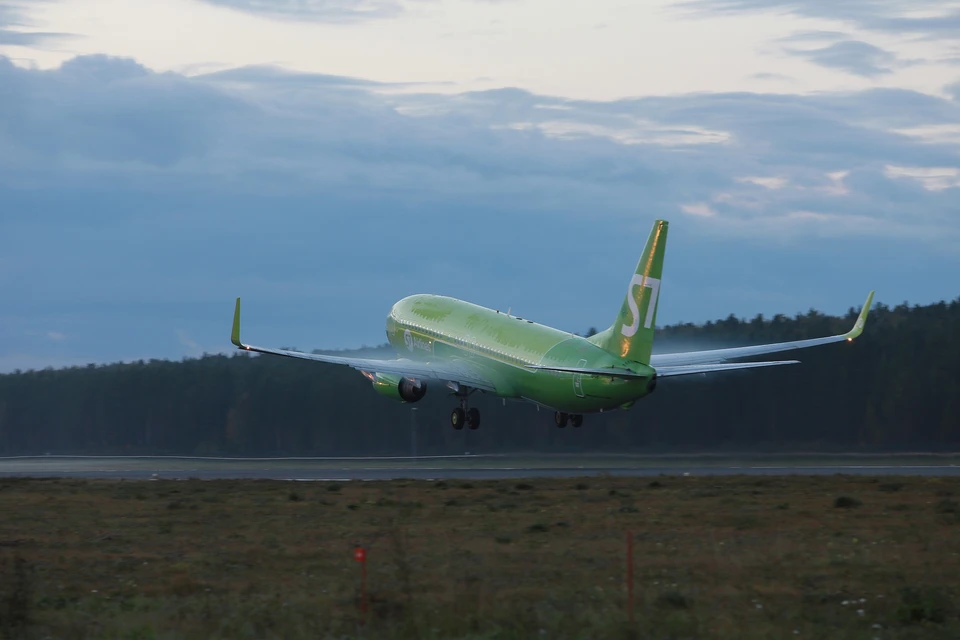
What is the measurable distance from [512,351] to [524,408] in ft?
103

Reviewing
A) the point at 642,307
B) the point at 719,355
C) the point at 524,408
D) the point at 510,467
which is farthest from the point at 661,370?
the point at 524,408

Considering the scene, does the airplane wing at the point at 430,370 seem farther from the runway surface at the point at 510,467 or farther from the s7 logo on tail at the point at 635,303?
the s7 logo on tail at the point at 635,303

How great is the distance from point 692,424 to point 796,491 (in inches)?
1363

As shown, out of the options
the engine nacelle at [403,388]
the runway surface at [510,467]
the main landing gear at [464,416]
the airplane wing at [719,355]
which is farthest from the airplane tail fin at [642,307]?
the engine nacelle at [403,388]

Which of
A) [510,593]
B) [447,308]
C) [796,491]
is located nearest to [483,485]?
[796,491]

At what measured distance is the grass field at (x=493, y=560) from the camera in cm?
2147

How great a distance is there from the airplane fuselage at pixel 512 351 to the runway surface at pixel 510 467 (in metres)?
3.87

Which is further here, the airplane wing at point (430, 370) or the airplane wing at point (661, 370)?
the airplane wing at point (430, 370)

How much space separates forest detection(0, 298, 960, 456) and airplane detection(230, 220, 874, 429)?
1349 centimetres

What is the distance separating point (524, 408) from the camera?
92.7 m

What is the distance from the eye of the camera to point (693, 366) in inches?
2322

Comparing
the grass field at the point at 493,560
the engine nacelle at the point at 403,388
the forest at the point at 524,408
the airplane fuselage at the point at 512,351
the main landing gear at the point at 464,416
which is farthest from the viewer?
the forest at the point at 524,408

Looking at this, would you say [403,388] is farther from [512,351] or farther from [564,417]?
[564,417]

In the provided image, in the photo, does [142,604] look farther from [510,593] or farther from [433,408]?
[433,408]
